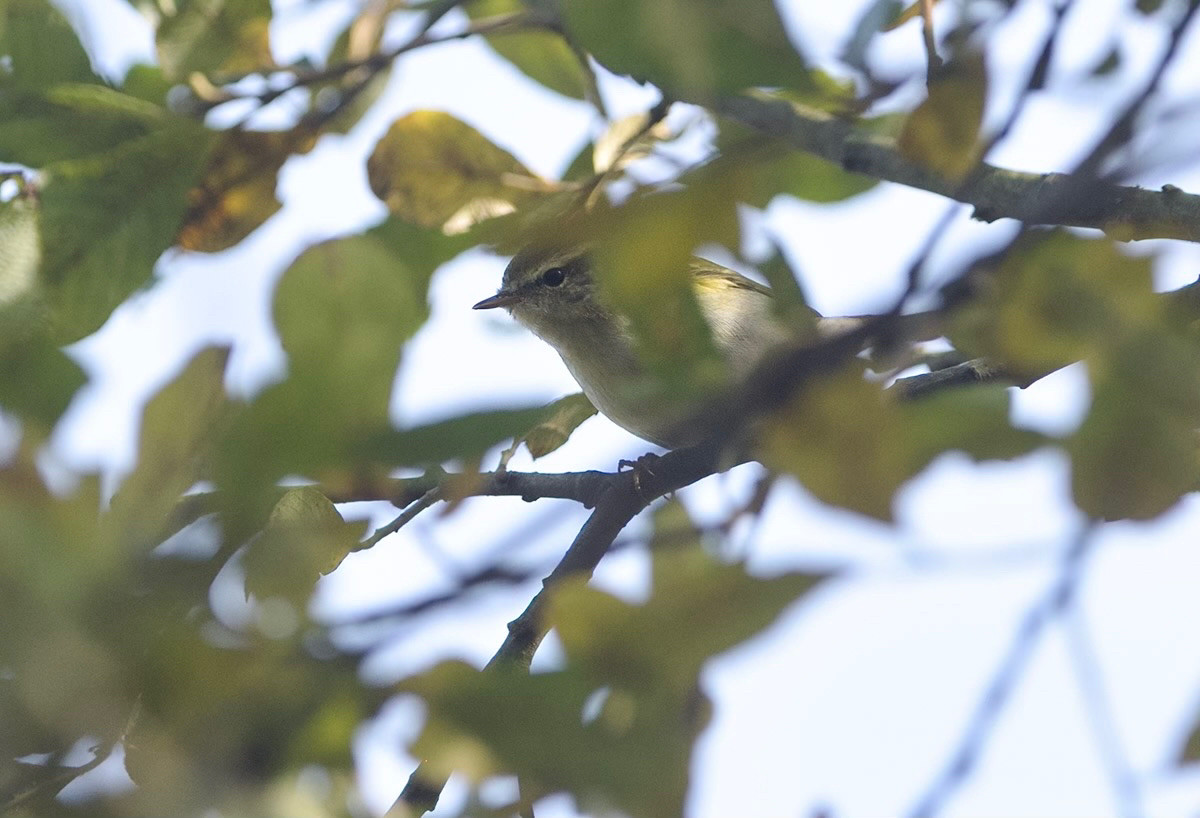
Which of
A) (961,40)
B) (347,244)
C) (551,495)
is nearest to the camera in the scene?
(347,244)

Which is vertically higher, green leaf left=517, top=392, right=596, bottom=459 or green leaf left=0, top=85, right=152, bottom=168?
green leaf left=0, top=85, right=152, bottom=168

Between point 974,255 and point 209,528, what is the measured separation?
2.13ft

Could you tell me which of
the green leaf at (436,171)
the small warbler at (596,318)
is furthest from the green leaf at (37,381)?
the small warbler at (596,318)

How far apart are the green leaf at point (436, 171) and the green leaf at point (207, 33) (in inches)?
17.0

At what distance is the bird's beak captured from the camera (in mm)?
5762

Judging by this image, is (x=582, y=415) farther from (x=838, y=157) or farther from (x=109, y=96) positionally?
(x=109, y=96)

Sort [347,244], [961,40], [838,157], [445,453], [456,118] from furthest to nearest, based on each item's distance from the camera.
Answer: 1. [838,157]
2. [456,118]
3. [961,40]
4. [347,244]
5. [445,453]

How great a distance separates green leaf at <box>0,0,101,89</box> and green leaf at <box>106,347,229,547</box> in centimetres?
106

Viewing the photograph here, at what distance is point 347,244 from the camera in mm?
1287

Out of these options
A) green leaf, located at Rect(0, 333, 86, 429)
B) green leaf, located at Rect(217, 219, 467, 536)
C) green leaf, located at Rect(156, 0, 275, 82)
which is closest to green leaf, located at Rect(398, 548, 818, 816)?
green leaf, located at Rect(217, 219, 467, 536)

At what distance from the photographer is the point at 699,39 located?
101 centimetres

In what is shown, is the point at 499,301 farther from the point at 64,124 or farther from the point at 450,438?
the point at 450,438

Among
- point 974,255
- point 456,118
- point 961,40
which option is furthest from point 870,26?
point 456,118

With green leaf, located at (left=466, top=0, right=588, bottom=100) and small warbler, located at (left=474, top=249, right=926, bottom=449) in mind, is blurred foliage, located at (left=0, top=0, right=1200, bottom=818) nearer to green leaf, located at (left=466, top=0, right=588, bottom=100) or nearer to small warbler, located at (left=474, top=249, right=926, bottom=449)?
green leaf, located at (left=466, top=0, right=588, bottom=100)
